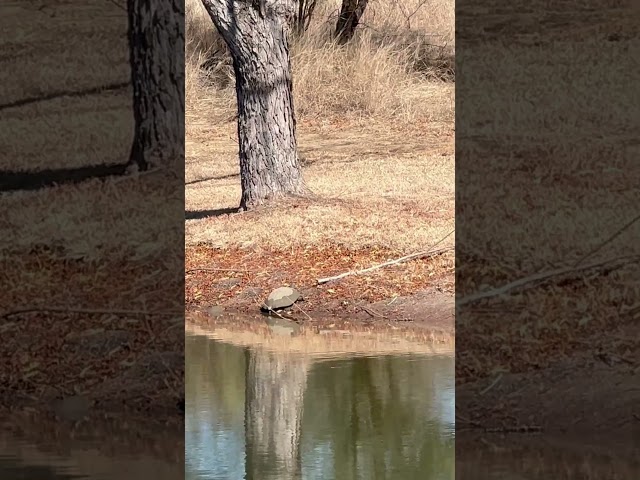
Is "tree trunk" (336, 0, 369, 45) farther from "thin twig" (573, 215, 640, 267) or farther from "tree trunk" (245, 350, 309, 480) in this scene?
"thin twig" (573, 215, 640, 267)

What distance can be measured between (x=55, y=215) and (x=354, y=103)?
1046 centimetres

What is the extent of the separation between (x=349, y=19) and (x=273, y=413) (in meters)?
10.7

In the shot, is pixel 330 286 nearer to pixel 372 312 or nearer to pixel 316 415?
pixel 372 312

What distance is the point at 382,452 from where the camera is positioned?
569cm

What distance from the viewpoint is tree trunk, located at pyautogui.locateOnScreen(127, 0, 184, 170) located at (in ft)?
18.4

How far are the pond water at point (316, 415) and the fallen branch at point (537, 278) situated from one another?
64 centimetres

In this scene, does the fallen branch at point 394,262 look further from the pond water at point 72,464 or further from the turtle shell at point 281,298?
the pond water at point 72,464

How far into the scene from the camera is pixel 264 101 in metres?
10.7

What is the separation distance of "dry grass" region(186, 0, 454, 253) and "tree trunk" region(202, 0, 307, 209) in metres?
0.26

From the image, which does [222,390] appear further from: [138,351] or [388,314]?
[388,314]

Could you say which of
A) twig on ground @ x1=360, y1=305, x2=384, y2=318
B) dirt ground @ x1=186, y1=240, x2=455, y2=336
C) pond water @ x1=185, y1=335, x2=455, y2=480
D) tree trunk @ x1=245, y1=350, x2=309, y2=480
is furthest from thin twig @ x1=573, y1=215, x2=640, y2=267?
twig on ground @ x1=360, y1=305, x2=384, y2=318

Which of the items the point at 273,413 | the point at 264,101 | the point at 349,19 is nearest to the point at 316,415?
the point at 273,413

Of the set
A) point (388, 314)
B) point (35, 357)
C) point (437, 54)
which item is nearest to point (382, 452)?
point (35, 357)

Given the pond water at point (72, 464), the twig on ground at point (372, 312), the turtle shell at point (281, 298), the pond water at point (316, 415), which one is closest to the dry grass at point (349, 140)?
the turtle shell at point (281, 298)
